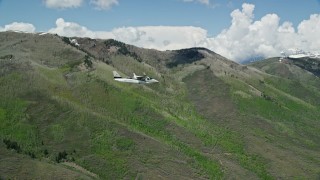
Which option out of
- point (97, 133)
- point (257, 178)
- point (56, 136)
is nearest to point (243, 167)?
point (257, 178)

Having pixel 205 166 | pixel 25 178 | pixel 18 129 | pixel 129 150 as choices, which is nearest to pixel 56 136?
pixel 18 129

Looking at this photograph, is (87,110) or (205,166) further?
(87,110)

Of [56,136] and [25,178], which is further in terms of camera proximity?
[56,136]

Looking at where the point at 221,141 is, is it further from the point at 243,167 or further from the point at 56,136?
the point at 56,136

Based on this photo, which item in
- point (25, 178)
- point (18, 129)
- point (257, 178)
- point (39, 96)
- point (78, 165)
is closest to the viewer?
point (25, 178)

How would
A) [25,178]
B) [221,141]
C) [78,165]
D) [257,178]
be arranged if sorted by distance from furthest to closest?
[221,141], [257,178], [78,165], [25,178]

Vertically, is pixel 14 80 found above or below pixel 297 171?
above

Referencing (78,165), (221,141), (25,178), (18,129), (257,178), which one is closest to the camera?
(25,178)

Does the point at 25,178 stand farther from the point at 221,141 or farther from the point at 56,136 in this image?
the point at 221,141

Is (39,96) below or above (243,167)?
above
